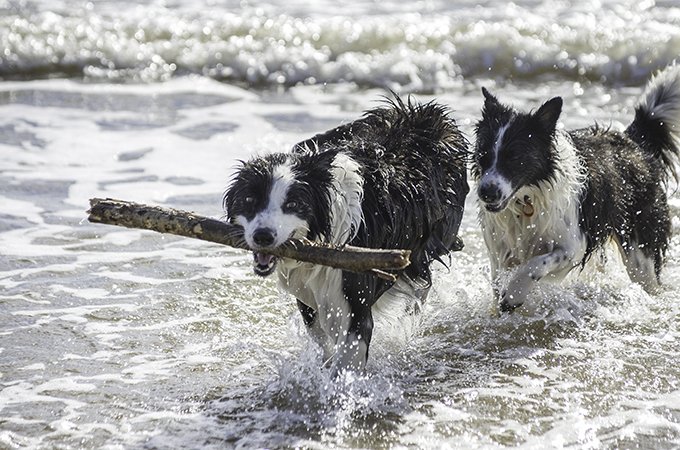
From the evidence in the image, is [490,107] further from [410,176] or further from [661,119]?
[661,119]

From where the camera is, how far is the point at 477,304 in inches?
253

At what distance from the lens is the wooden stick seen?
4559 mm

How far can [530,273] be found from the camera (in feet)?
20.4

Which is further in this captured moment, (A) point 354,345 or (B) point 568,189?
(B) point 568,189

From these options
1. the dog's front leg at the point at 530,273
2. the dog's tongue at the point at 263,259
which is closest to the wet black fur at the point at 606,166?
the dog's front leg at the point at 530,273

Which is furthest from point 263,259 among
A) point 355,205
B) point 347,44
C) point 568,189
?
point 347,44

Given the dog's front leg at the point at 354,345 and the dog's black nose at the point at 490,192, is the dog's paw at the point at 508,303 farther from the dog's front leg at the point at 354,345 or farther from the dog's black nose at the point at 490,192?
the dog's front leg at the point at 354,345

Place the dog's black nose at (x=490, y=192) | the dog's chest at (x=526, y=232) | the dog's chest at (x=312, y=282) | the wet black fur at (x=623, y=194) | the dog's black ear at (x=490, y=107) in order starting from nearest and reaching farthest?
1. the dog's chest at (x=312, y=282)
2. the dog's black nose at (x=490, y=192)
3. the dog's black ear at (x=490, y=107)
4. the dog's chest at (x=526, y=232)
5. the wet black fur at (x=623, y=194)

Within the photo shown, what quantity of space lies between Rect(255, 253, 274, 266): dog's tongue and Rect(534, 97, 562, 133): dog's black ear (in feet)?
6.72

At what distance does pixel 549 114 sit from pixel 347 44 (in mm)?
8360

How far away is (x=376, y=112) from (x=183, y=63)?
774 cm

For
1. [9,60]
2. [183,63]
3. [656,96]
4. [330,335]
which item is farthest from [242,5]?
[330,335]

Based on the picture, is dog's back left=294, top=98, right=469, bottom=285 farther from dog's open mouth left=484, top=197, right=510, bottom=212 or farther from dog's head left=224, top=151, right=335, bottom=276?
dog's head left=224, top=151, right=335, bottom=276

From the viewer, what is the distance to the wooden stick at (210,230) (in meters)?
4.56
